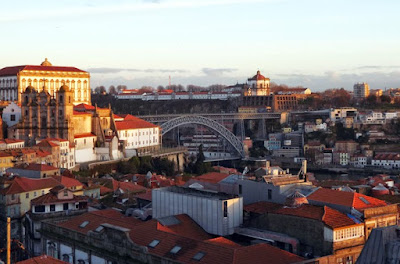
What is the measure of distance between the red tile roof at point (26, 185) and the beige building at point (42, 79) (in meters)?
34.9

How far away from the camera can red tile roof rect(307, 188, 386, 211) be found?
54.8ft

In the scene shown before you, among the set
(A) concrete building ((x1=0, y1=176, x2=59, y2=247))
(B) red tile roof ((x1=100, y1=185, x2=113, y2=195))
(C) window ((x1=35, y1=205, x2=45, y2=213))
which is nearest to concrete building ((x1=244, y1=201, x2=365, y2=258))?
(C) window ((x1=35, y1=205, x2=45, y2=213))

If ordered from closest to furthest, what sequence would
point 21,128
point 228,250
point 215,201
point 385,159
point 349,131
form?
point 228,250
point 215,201
point 21,128
point 385,159
point 349,131

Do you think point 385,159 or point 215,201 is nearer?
point 215,201

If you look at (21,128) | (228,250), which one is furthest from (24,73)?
(228,250)

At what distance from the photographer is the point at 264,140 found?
7556 centimetres

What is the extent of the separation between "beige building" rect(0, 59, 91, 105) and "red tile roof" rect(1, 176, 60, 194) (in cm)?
3494

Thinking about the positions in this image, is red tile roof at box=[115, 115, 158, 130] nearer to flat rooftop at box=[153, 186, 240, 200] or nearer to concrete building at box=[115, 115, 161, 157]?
concrete building at box=[115, 115, 161, 157]

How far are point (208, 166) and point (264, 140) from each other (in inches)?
1038

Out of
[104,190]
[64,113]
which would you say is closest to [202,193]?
[104,190]

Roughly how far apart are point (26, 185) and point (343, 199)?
43.0 feet

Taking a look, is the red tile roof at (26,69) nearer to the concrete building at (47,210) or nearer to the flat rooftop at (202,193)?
the concrete building at (47,210)

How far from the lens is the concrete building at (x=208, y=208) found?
16516mm

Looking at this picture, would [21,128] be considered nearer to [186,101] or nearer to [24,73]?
[24,73]
